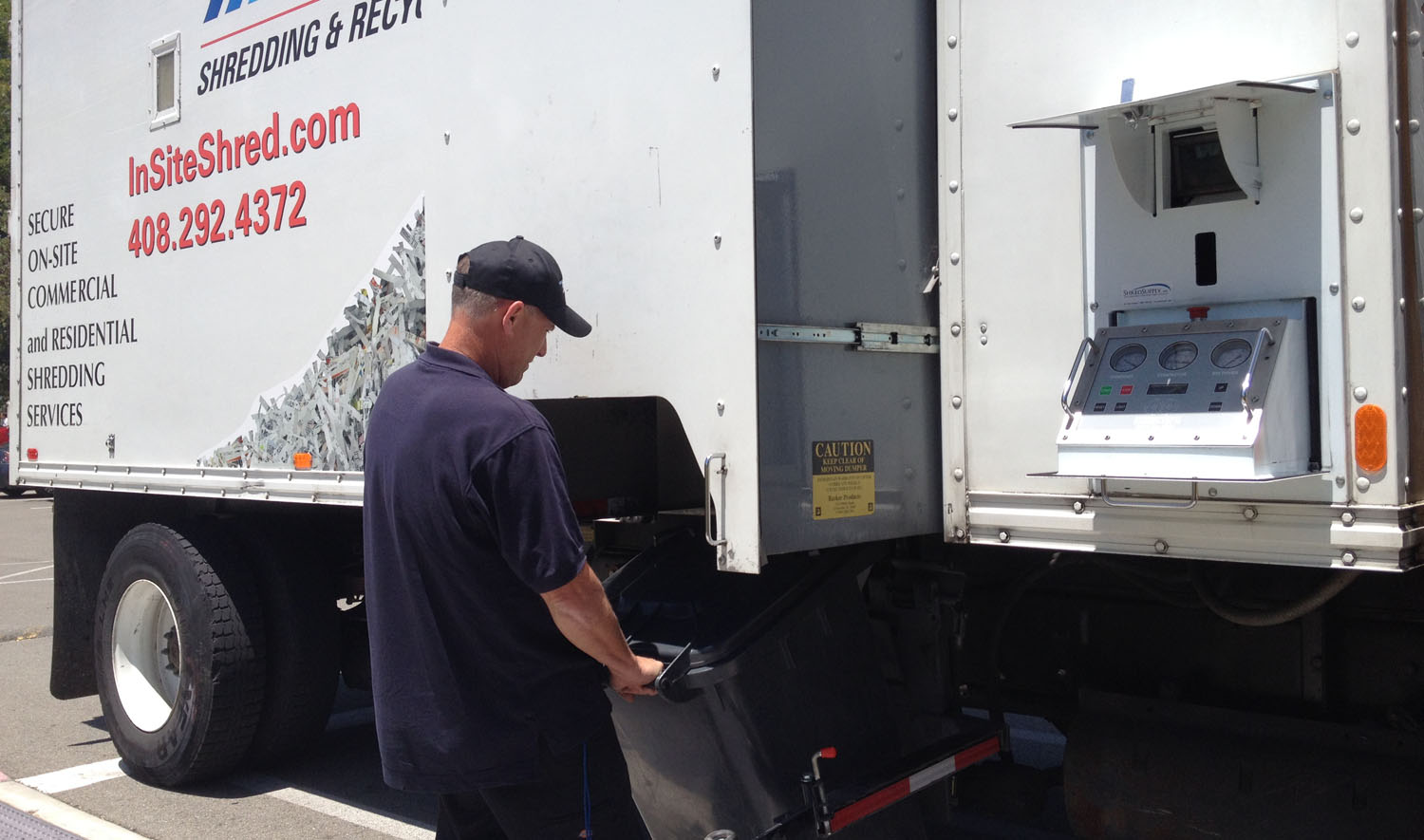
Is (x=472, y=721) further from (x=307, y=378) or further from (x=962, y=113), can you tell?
(x=307, y=378)

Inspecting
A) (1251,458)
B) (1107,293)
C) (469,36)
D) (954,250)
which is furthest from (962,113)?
(469,36)

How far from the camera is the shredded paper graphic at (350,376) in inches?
152

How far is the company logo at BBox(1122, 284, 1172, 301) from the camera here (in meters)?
2.69

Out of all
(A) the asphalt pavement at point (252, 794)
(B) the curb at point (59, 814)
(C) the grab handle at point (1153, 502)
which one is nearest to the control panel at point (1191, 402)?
(C) the grab handle at point (1153, 502)

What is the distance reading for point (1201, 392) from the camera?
2.52 meters

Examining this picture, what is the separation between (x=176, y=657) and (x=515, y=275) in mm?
3598

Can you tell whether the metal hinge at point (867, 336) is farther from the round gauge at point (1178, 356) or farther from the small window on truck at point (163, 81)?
the small window on truck at point (163, 81)

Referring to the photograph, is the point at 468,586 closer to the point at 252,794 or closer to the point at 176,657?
the point at 252,794

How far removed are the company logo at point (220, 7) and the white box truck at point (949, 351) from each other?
1.75 ft

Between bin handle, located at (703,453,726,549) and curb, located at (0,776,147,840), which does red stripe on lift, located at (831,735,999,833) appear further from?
curb, located at (0,776,147,840)

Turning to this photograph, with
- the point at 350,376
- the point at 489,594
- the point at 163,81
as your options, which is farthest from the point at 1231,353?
the point at 163,81

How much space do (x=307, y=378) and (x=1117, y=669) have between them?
274cm

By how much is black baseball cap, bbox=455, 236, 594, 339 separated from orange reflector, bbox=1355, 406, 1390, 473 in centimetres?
163

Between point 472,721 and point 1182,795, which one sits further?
point 1182,795
